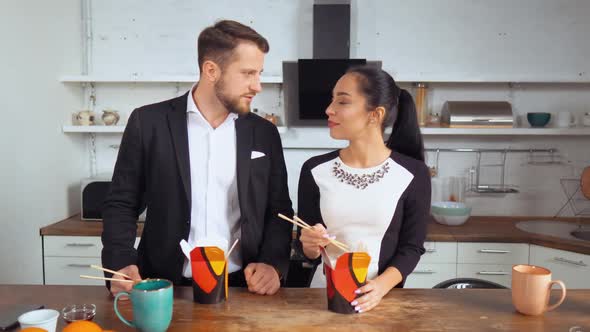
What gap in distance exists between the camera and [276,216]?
65.4 inches

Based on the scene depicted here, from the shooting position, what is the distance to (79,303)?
121 centimetres

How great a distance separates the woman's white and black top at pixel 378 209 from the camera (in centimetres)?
150

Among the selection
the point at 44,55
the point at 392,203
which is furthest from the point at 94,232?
the point at 392,203

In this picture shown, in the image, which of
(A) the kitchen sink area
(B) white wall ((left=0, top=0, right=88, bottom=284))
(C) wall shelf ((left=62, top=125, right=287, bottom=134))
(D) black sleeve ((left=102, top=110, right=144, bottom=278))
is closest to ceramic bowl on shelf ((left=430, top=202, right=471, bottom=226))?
(A) the kitchen sink area

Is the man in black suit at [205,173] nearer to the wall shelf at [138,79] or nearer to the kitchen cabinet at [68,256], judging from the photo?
the kitchen cabinet at [68,256]

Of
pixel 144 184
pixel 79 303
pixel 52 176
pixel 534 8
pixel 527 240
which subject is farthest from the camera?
pixel 534 8

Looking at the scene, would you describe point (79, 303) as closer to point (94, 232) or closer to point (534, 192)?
point (94, 232)

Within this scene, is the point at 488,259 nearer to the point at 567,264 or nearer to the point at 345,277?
the point at 567,264

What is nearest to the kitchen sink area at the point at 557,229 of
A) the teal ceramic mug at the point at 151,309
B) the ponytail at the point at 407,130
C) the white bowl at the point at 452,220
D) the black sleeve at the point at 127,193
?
the white bowl at the point at 452,220

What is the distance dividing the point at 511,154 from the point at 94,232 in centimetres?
279

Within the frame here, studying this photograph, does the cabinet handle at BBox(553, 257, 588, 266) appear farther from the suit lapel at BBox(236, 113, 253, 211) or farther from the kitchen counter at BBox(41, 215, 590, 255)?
the suit lapel at BBox(236, 113, 253, 211)

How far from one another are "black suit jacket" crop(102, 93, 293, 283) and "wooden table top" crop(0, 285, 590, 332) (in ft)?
0.95

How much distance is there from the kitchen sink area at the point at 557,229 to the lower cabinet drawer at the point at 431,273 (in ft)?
1.79

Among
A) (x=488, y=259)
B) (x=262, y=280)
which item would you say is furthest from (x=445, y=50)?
(x=262, y=280)
